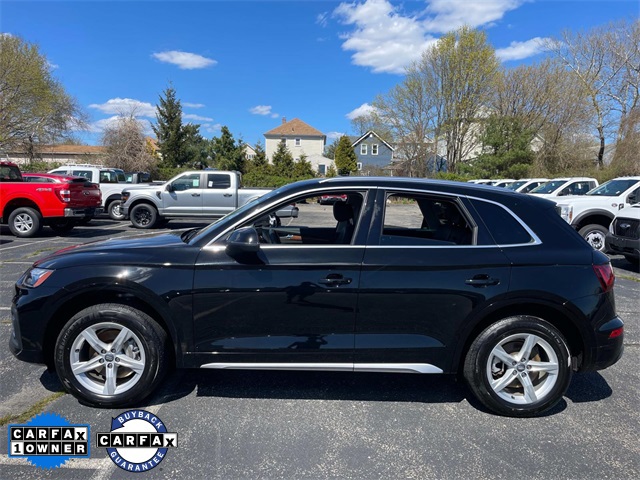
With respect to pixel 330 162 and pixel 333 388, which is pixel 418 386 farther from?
pixel 330 162

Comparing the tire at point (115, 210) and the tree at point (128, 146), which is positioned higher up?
the tree at point (128, 146)

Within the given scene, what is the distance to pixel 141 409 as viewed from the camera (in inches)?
116

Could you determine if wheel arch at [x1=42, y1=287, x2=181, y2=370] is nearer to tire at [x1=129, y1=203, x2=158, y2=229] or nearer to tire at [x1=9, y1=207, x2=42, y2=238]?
tire at [x1=9, y1=207, x2=42, y2=238]

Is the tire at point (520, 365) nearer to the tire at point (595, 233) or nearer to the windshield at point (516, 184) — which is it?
the tire at point (595, 233)

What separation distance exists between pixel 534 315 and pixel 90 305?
11.1 ft

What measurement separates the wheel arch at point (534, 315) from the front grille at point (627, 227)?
6.32m

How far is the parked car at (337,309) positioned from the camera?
9.34 ft

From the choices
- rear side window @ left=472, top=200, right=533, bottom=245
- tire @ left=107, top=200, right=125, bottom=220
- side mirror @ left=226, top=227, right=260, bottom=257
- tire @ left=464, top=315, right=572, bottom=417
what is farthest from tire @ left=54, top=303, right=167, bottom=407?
tire @ left=107, top=200, right=125, bottom=220

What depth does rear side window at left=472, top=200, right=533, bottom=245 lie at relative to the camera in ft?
9.71

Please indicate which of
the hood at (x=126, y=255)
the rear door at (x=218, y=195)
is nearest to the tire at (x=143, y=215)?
the rear door at (x=218, y=195)

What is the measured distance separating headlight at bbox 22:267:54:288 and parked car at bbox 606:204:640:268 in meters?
9.46

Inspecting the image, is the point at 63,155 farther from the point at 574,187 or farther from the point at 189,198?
the point at 574,187

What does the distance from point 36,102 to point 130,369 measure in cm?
3448

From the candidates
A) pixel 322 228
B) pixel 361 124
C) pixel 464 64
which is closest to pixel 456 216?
pixel 322 228
